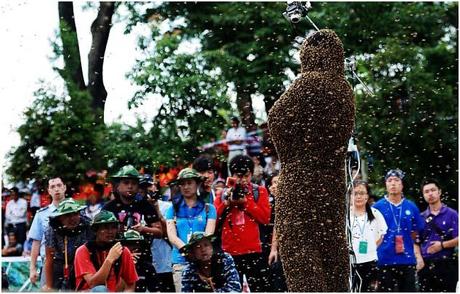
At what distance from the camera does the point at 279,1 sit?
504 inches

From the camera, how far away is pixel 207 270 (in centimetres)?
730

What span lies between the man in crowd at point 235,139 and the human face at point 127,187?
14.8 feet

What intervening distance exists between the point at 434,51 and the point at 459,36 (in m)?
0.67

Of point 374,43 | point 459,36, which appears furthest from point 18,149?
point 459,36

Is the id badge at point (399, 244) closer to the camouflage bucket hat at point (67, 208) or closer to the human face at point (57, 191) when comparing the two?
the camouflage bucket hat at point (67, 208)

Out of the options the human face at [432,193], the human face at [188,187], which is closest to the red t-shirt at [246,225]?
the human face at [188,187]

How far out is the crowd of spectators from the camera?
726cm

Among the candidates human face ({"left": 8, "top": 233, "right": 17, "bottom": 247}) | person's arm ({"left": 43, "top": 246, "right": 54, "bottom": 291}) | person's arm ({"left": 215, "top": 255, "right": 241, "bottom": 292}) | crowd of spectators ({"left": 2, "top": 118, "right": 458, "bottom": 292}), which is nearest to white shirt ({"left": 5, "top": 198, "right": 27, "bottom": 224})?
human face ({"left": 8, "top": 233, "right": 17, "bottom": 247})

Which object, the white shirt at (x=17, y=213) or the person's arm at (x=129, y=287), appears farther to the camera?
the white shirt at (x=17, y=213)

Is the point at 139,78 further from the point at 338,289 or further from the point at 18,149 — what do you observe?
the point at 338,289

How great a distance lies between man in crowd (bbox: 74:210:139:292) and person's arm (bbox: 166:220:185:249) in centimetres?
52

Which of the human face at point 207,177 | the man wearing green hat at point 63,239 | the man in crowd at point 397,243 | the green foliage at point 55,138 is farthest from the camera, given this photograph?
the green foliage at point 55,138

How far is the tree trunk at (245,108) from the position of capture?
41.2 ft

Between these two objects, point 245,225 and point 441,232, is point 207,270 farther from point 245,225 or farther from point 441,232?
point 441,232
